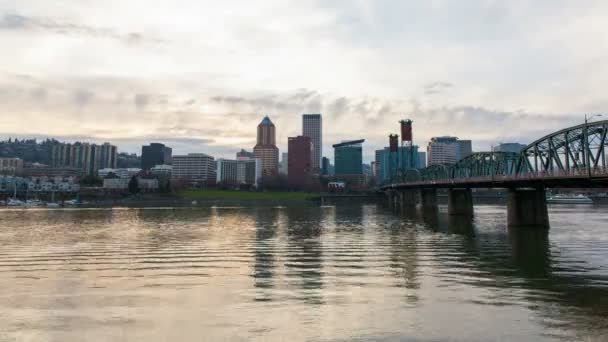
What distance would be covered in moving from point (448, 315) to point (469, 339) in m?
2.72

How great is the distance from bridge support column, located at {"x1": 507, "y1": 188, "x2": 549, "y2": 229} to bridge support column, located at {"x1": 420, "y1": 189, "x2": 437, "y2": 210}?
227 ft

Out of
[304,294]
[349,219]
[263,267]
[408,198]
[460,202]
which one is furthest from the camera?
[408,198]

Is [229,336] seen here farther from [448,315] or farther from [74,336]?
[448,315]

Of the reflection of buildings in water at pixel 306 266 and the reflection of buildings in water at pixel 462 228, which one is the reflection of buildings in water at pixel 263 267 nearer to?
the reflection of buildings in water at pixel 306 266

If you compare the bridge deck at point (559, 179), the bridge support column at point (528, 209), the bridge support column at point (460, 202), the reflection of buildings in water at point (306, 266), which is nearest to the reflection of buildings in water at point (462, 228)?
the bridge support column at point (460, 202)

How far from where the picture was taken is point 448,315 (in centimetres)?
1630

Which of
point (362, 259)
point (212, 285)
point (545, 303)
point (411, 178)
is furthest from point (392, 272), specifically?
point (411, 178)

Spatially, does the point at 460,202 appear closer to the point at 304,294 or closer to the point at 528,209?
the point at 528,209

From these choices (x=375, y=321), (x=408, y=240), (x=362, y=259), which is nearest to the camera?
(x=375, y=321)

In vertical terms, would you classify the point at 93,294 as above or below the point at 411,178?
below

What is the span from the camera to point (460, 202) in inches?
3885

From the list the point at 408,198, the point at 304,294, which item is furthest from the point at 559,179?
the point at 408,198

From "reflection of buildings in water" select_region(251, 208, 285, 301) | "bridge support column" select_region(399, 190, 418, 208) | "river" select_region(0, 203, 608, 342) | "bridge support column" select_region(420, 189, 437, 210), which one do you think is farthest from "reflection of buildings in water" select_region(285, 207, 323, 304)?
"bridge support column" select_region(399, 190, 418, 208)

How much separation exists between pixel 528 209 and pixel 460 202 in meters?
35.0
